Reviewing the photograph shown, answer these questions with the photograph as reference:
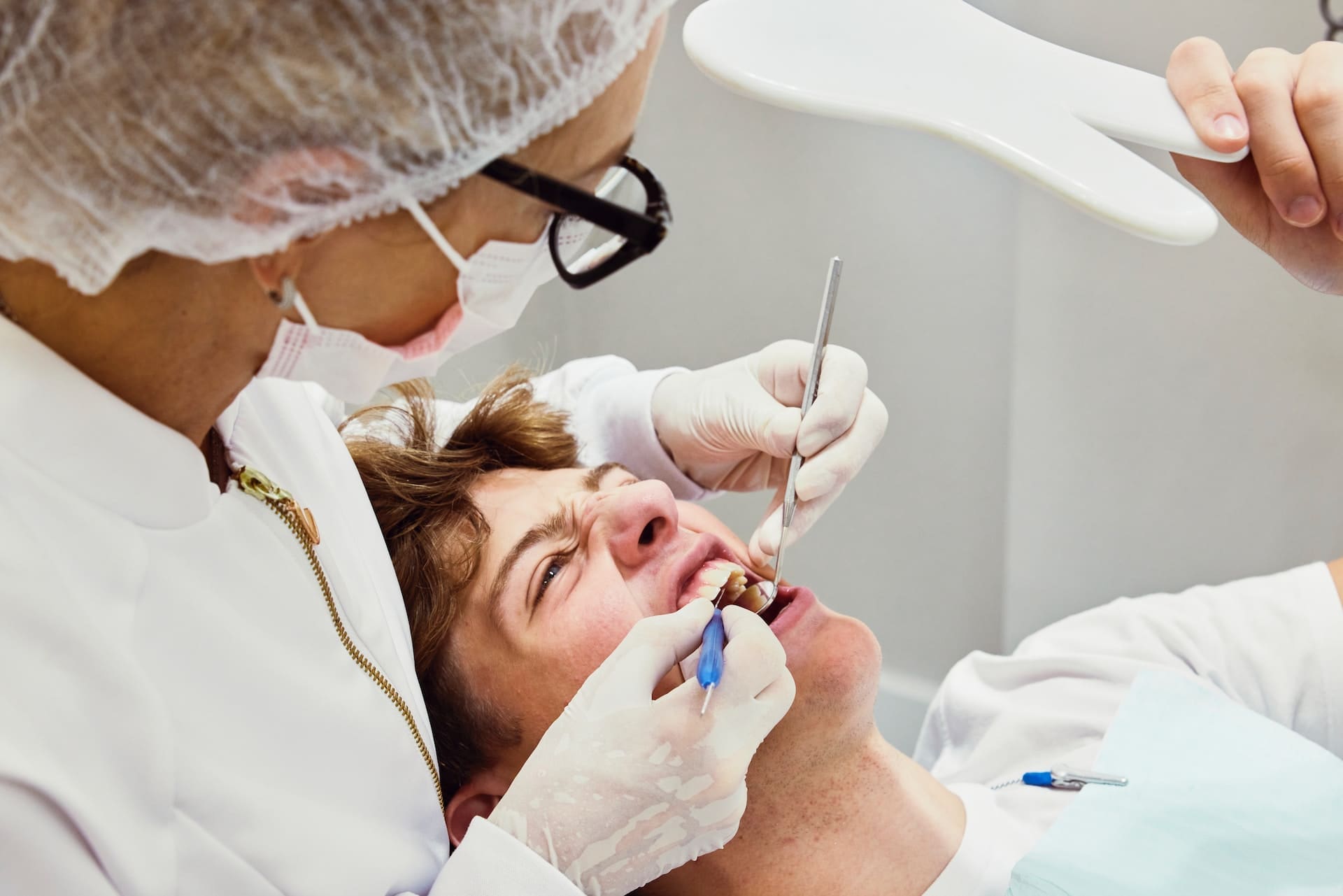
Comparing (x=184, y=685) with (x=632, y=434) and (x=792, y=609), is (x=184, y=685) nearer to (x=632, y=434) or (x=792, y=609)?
(x=792, y=609)

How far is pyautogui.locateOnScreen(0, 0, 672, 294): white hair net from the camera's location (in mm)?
661

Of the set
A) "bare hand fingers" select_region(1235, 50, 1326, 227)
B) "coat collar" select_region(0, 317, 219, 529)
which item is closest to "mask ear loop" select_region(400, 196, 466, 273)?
"coat collar" select_region(0, 317, 219, 529)

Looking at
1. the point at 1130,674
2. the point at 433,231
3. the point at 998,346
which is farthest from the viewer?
the point at 998,346

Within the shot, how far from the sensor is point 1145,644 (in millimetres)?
1691

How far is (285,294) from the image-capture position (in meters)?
0.80

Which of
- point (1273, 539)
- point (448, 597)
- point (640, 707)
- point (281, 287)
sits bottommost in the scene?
point (1273, 539)

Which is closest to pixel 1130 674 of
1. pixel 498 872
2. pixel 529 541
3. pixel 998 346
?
pixel 998 346

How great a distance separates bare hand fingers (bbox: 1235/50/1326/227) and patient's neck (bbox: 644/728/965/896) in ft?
2.49

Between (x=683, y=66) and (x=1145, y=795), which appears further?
(x=683, y=66)

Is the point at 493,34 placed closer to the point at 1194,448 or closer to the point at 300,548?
the point at 300,548

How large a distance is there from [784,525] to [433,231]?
627 mm

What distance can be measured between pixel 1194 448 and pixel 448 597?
1.43m

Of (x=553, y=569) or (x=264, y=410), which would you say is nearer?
(x=264, y=410)

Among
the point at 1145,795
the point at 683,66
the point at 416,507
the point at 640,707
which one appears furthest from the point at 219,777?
the point at 683,66
